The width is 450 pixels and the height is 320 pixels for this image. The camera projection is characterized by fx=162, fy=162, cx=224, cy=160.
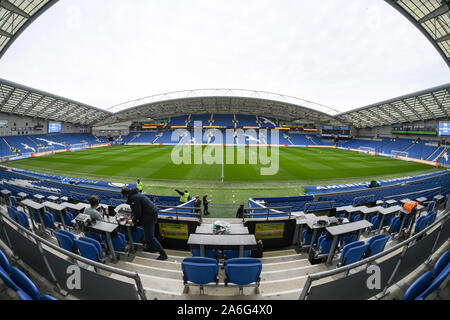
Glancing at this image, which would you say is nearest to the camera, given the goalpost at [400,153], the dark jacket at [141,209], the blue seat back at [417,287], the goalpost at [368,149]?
the blue seat back at [417,287]

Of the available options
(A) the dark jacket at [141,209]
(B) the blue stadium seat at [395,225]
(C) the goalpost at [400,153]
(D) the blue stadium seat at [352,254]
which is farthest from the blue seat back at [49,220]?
(C) the goalpost at [400,153]

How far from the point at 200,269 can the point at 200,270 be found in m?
0.03

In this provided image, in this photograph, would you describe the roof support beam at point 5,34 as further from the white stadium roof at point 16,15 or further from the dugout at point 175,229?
the dugout at point 175,229

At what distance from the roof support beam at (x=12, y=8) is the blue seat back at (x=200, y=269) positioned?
69.2 feet

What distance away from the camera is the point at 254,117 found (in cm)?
6103

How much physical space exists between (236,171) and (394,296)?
1594cm

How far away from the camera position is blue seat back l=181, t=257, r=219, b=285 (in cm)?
280

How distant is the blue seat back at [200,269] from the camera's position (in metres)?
2.80

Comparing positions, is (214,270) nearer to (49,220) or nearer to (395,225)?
(49,220)

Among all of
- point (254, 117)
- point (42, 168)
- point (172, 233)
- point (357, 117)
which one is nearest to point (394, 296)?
point (172, 233)

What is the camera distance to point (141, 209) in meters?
3.91

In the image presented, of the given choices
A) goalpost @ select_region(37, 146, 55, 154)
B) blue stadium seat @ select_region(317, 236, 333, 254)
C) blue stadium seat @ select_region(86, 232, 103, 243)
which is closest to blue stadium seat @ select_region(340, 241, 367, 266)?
blue stadium seat @ select_region(317, 236, 333, 254)

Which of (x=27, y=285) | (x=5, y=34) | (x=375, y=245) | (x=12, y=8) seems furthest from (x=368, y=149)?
(x=5, y=34)
